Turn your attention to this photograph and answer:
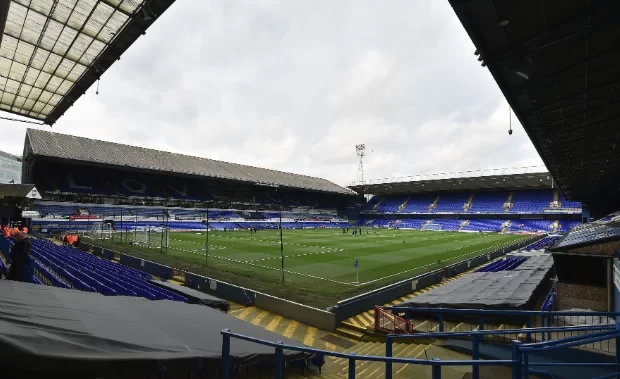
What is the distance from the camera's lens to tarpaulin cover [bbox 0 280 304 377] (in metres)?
3.05

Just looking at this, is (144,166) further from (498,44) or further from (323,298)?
(498,44)

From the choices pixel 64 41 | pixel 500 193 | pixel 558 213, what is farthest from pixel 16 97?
pixel 500 193

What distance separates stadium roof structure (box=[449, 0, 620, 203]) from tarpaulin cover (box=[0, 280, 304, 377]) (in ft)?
20.7

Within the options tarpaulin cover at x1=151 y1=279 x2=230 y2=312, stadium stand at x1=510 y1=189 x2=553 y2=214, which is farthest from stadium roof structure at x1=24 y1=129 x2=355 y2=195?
tarpaulin cover at x1=151 y1=279 x2=230 y2=312

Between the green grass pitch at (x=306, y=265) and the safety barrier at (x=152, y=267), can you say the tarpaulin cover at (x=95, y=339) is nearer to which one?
the green grass pitch at (x=306, y=265)

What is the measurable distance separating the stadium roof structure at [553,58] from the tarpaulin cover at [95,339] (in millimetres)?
6297

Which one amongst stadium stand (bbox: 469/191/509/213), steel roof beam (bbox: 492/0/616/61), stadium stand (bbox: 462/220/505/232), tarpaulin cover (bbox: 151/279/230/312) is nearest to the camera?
steel roof beam (bbox: 492/0/616/61)

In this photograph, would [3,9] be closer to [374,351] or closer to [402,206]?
[374,351]

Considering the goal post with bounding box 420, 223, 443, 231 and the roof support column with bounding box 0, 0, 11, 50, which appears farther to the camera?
the goal post with bounding box 420, 223, 443, 231

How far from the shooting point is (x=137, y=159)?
182 feet

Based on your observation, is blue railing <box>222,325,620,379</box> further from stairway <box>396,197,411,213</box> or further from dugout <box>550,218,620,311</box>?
stairway <box>396,197,411,213</box>

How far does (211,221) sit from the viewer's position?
54500 millimetres

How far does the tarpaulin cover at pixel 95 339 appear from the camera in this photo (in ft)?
10.0

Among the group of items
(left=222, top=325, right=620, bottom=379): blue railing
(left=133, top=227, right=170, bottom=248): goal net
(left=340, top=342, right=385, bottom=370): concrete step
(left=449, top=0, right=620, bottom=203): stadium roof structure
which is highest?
(left=449, top=0, right=620, bottom=203): stadium roof structure
